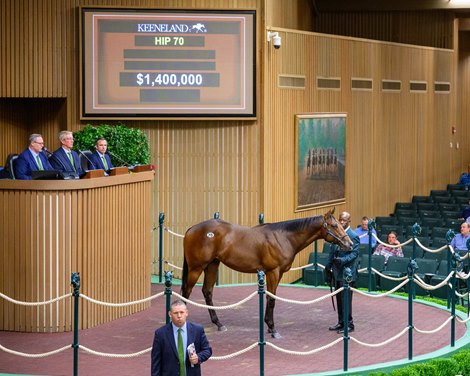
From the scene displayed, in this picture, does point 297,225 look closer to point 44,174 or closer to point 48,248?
point 48,248

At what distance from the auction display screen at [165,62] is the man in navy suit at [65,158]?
4680 mm

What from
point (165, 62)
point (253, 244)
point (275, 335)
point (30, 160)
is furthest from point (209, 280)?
point (165, 62)

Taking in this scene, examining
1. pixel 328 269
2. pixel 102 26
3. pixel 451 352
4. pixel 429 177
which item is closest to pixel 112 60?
pixel 102 26

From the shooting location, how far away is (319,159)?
25.3 metres

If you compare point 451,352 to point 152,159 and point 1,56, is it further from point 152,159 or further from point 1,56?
point 1,56

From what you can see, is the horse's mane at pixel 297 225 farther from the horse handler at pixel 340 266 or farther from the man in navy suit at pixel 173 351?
the man in navy suit at pixel 173 351

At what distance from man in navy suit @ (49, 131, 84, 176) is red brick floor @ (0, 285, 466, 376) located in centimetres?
232

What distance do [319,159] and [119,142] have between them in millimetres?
6977

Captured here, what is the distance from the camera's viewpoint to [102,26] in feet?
70.6

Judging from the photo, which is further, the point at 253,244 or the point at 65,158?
the point at 65,158

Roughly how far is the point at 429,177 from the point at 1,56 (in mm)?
15304

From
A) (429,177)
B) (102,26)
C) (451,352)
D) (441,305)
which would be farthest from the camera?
(429,177)

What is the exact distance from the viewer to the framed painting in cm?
2425

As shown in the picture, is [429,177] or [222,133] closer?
[222,133]
